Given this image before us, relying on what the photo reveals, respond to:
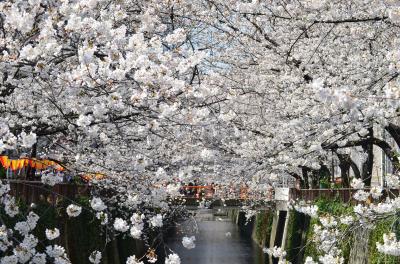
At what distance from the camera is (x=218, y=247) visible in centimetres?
3434

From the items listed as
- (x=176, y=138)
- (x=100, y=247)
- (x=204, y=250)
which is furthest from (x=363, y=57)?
(x=204, y=250)

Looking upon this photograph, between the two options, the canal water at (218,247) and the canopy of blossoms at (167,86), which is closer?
the canopy of blossoms at (167,86)

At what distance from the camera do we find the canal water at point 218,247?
28.8 meters

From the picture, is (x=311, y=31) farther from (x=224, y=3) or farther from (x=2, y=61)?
(x=2, y=61)

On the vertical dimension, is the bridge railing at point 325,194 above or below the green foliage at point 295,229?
above

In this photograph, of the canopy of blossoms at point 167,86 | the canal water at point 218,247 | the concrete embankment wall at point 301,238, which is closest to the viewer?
the canopy of blossoms at point 167,86

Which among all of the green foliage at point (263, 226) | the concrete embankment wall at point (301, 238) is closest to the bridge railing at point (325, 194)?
the concrete embankment wall at point (301, 238)

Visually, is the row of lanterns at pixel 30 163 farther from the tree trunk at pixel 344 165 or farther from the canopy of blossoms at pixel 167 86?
the tree trunk at pixel 344 165

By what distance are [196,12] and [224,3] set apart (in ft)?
1.53

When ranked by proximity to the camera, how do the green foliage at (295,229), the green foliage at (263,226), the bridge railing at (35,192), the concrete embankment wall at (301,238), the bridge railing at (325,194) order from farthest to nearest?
the green foliage at (263,226)
the green foliage at (295,229)
the bridge railing at (325,194)
the concrete embankment wall at (301,238)
the bridge railing at (35,192)

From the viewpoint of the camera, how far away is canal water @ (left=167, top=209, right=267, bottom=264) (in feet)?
94.3

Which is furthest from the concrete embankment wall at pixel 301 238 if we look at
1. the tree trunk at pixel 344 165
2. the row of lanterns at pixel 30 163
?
the row of lanterns at pixel 30 163

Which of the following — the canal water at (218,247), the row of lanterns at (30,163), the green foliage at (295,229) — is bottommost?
the canal water at (218,247)

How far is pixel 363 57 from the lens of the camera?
10.9m
